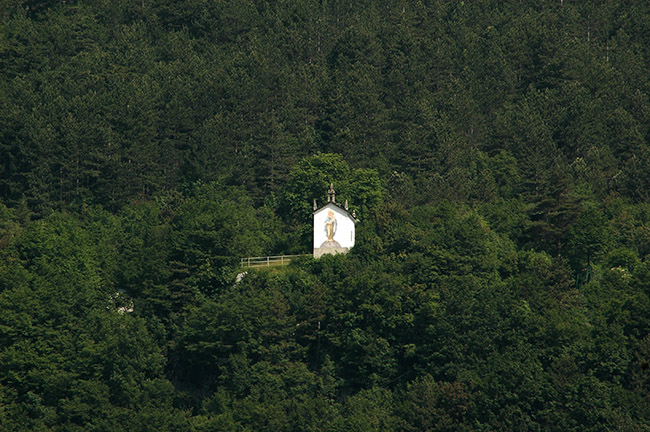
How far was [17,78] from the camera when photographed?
118 metres

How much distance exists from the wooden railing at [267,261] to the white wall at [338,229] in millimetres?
1906

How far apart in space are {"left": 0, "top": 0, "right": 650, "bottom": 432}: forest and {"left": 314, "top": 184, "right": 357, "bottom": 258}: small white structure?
43.1 inches

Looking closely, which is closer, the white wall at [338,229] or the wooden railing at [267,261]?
the white wall at [338,229]

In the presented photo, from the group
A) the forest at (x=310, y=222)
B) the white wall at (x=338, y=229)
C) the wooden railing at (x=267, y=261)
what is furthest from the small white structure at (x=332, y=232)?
the wooden railing at (x=267, y=261)

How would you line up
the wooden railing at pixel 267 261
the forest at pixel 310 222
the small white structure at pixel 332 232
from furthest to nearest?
the wooden railing at pixel 267 261
the small white structure at pixel 332 232
the forest at pixel 310 222

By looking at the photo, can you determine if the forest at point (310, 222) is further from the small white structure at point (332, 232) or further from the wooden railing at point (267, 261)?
the small white structure at point (332, 232)

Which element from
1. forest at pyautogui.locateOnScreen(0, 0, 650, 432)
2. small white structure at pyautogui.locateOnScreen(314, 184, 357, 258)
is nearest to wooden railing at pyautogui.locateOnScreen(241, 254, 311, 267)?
forest at pyautogui.locateOnScreen(0, 0, 650, 432)

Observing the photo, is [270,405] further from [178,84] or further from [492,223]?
[178,84]

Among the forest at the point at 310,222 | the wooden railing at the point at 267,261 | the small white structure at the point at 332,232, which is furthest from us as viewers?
the wooden railing at the point at 267,261

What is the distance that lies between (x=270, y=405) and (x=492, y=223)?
74.2 ft

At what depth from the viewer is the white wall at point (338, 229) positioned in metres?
82.3

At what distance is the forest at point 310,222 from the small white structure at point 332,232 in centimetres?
110

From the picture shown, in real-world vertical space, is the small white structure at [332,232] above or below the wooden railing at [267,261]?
above

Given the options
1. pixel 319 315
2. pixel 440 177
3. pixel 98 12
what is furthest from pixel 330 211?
Answer: pixel 98 12
